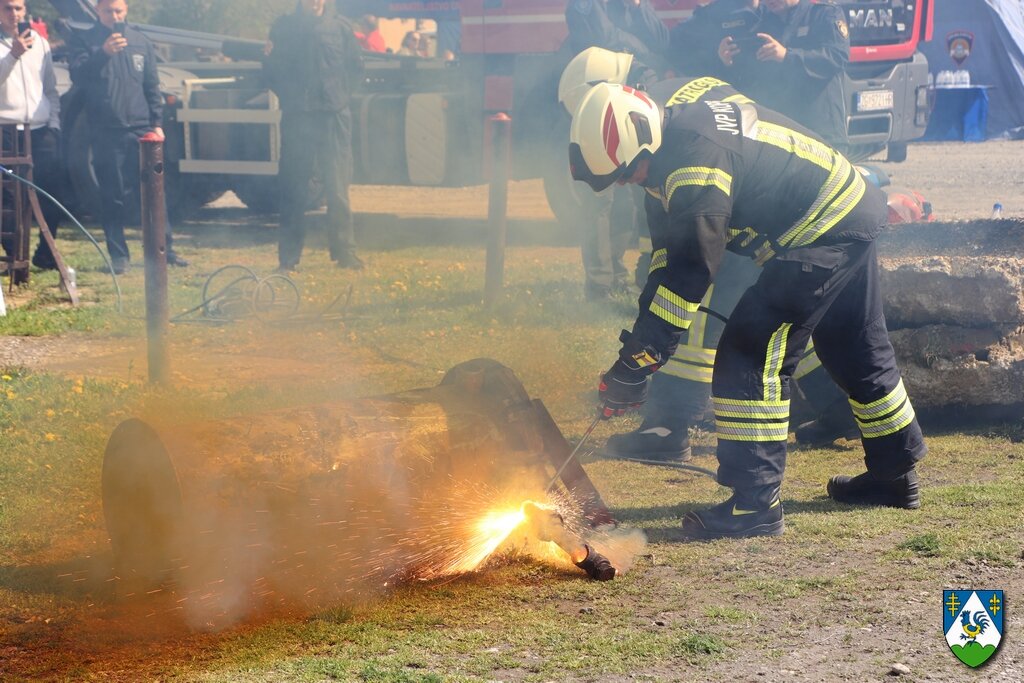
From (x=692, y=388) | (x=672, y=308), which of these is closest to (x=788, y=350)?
(x=672, y=308)

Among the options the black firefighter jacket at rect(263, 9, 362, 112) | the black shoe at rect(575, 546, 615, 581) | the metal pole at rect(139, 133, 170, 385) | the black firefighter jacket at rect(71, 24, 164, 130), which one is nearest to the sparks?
the black shoe at rect(575, 546, 615, 581)

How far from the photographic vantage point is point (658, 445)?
5289mm

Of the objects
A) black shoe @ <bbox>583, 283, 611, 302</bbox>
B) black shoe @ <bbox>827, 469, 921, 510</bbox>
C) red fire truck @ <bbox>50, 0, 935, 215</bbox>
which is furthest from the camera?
red fire truck @ <bbox>50, 0, 935, 215</bbox>

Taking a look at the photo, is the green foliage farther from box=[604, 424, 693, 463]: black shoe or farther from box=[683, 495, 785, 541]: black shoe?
→ box=[604, 424, 693, 463]: black shoe

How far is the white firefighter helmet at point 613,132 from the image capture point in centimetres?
393

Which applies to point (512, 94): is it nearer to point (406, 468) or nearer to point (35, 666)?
A: point (406, 468)

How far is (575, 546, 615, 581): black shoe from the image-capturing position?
3.83 m

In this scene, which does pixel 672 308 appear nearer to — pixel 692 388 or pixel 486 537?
pixel 486 537

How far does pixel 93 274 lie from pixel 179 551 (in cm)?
651

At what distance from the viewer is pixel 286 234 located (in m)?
9.38

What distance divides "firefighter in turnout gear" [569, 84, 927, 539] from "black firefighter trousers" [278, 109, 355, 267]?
225 inches

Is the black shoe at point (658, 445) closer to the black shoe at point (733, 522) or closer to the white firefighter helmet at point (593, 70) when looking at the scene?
the black shoe at point (733, 522)

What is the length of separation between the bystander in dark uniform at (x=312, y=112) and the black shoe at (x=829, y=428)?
16.6ft

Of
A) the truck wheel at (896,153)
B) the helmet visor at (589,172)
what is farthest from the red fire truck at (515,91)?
the helmet visor at (589,172)
